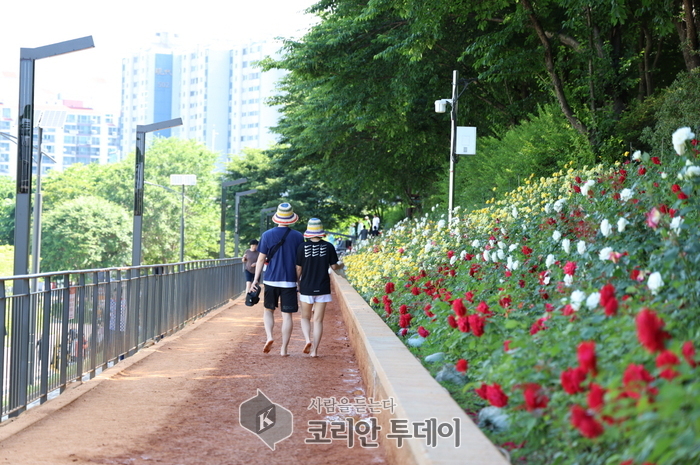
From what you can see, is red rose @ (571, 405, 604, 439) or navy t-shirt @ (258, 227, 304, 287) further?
navy t-shirt @ (258, 227, 304, 287)

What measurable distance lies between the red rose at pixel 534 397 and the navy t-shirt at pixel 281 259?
7.47 meters

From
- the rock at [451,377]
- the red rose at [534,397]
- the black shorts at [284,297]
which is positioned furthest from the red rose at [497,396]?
the black shorts at [284,297]

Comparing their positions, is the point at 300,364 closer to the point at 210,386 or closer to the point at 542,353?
the point at 210,386

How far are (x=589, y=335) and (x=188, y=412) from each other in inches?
167

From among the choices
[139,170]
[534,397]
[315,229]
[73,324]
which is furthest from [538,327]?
[139,170]

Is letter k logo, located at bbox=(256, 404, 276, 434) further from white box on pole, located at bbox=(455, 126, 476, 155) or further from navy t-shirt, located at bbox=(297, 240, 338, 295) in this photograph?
white box on pole, located at bbox=(455, 126, 476, 155)

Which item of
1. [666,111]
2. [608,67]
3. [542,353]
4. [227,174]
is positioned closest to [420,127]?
[608,67]

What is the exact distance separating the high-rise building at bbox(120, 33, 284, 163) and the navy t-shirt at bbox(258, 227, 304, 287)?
153m

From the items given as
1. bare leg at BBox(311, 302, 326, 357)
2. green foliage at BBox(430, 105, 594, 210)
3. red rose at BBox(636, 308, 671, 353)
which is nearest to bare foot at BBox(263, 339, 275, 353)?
bare leg at BBox(311, 302, 326, 357)

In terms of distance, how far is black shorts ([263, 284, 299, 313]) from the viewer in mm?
11242

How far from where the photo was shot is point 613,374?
352 centimetres

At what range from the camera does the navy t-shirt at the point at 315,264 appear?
1117 cm

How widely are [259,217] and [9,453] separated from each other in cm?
6490

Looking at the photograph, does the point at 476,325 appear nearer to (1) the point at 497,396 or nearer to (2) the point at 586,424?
(1) the point at 497,396
